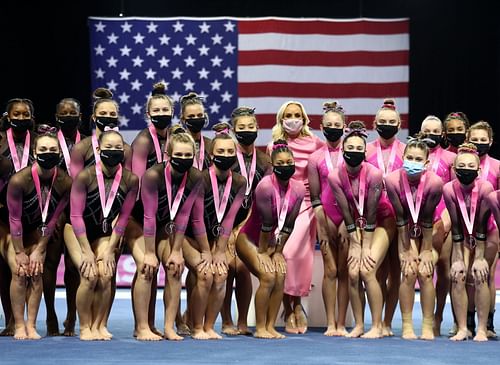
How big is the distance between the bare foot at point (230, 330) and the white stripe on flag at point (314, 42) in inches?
217

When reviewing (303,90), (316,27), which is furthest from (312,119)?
(316,27)

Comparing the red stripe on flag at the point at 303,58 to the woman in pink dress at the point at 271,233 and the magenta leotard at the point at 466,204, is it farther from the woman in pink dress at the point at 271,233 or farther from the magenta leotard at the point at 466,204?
the magenta leotard at the point at 466,204

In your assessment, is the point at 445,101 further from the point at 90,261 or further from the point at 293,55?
the point at 90,261

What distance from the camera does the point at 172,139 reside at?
27.5 ft

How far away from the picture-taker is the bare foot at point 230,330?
348 inches

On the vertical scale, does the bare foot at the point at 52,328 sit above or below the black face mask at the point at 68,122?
below

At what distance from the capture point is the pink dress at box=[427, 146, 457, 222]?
9047 millimetres

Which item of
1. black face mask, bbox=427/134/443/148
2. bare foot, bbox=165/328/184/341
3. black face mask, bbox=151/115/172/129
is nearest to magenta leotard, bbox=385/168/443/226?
black face mask, bbox=427/134/443/148

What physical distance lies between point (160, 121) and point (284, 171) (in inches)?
37.7

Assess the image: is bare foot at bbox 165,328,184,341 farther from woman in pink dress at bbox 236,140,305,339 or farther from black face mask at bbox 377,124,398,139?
black face mask at bbox 377,124,398,139

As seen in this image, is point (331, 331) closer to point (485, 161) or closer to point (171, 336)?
point (171, 336)
